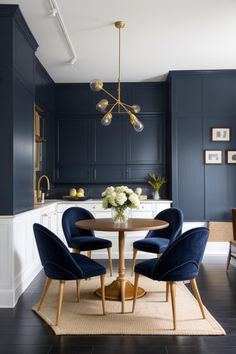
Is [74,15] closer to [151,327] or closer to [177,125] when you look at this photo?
[177,125]

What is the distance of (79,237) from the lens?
4.26 meters

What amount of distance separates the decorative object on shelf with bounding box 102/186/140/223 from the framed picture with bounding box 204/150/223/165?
2.33 metres

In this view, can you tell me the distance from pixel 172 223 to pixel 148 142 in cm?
221

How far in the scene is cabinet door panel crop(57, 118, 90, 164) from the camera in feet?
20.1

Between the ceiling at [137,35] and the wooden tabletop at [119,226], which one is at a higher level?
the ceiling at [137,35]

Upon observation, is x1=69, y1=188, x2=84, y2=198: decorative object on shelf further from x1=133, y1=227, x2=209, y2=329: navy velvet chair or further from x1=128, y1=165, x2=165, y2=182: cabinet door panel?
x1=133, y1=227, x2=209, y2=329: navy velvet chair

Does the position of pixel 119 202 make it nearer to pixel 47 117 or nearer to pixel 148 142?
pixel 148 142

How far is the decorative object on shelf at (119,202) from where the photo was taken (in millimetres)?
3514

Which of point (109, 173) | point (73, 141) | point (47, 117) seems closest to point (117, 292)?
point (109, 173)

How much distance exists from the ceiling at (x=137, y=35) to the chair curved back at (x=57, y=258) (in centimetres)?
222

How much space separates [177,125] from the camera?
5.59 metres

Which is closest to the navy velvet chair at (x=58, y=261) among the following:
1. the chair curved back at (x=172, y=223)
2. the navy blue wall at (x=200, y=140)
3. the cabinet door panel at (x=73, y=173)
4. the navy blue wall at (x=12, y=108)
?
the navy blue wall at (x=12, y=108)

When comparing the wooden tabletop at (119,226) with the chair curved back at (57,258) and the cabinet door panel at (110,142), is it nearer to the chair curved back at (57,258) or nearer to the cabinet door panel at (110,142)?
the chair curved back at (57,258)

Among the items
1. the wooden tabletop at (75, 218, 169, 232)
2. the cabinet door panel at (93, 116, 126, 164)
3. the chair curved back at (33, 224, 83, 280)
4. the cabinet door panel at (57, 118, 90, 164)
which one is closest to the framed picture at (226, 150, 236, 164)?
the cabinet door panel at (93, 116, 126, 164)
